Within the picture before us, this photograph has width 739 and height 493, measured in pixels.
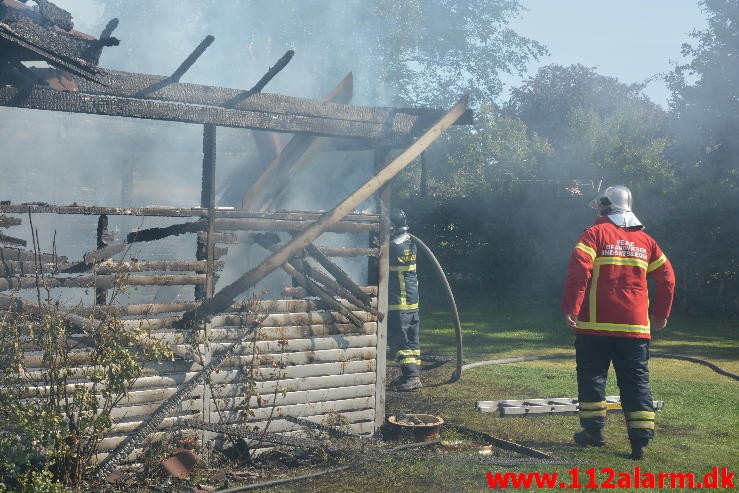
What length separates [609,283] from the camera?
19.3 feet

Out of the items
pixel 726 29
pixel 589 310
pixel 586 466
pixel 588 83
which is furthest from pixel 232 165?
pixel 588 83

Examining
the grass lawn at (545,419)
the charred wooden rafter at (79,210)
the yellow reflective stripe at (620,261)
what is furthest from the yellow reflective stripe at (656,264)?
the charred wooden rafter at (79,210)

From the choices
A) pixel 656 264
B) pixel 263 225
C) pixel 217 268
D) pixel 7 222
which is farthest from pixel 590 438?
pixel 7 222

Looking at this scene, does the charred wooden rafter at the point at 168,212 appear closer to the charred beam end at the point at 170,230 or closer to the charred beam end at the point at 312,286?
the charred beam end at the point at 170,230

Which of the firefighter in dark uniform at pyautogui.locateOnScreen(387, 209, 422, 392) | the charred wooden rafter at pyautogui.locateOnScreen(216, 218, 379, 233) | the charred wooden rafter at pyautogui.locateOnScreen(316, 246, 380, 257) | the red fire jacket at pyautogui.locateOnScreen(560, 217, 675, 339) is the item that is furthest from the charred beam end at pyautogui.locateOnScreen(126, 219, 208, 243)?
the firefighter in dark uniform at pyautogui.locateOnScreen(387, 209, 422, 392)

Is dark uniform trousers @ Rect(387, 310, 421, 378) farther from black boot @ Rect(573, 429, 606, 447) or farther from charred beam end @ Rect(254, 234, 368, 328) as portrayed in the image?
black boot @ Rect(573, 429, 606, 447)

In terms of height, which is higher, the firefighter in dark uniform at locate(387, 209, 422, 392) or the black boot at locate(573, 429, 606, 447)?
the firefighter in dark uniform at locate(387, 209, 422, 392)

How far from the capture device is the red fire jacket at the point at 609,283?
5.79m

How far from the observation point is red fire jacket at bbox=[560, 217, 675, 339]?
19.0 feet

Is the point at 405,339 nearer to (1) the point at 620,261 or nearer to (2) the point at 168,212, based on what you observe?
(1) the point at 620,261

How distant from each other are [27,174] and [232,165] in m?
5.19

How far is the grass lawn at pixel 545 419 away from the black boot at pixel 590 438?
0.08 meters

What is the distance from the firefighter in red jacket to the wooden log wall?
5.40ft

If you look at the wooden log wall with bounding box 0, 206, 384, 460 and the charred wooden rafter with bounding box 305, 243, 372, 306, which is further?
the charred wooden rafter with bounding box 305, 243, 372, 306
